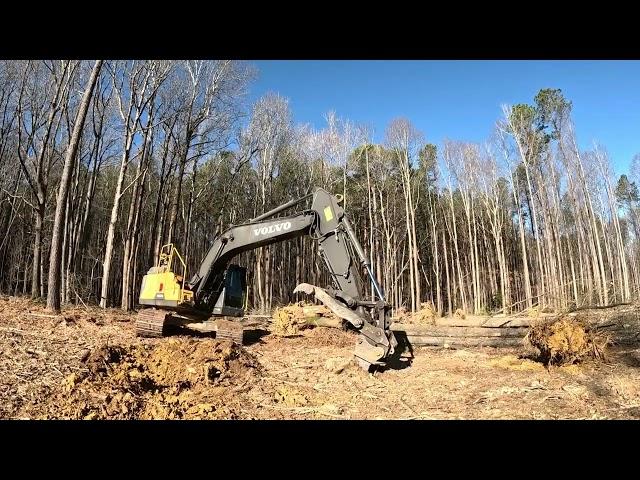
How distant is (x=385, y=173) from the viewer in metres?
32.0

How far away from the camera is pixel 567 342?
8234 millimetres

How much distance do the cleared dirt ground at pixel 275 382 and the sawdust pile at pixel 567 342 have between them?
0.78 ft

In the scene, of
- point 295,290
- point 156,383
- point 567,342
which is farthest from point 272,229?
point 567,342

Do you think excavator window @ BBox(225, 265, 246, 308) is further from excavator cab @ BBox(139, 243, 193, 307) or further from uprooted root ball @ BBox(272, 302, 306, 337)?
uprooted root ball @ BBox(272, 302, 306, 337)

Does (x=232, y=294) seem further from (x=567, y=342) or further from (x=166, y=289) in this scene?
(x=567, y=342)

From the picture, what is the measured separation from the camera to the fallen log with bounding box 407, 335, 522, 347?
10.5m

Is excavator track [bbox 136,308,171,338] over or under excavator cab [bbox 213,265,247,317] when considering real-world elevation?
under

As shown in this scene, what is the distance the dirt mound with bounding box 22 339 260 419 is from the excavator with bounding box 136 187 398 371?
188 centimetres

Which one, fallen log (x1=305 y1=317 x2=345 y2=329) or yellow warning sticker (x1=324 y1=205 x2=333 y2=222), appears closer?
yellow warning sticker (x1=324 y1=205 x2=333 y2=222)

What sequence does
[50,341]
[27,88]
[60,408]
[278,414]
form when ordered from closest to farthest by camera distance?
[60,408] < [278,414] < [50,341] < [27,88]

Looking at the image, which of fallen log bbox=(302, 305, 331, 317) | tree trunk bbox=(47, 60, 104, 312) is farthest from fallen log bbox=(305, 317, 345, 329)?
tree trunk bbox=(47, 60, 104, 312)

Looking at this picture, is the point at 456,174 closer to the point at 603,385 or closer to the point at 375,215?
the point at 375,215

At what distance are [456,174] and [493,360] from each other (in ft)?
85.3
